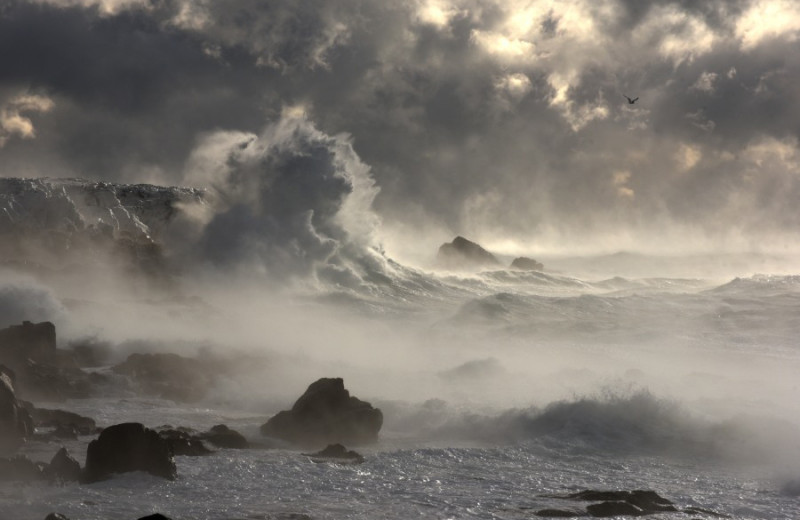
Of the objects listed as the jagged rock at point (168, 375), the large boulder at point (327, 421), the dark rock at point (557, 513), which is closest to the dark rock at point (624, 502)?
the dark rock at point (557, 513)

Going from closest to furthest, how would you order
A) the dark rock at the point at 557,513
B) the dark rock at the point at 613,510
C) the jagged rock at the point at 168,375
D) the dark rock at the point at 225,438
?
the dark rock at the point at 557,513
the dark rock at the point at 613,510
the dark rock at the point at 225,438
the jagged rock at the point at 168,375

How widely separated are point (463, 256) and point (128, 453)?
82923 millimetres

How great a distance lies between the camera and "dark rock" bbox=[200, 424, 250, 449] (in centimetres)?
Answer: 1944

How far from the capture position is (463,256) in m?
97.7

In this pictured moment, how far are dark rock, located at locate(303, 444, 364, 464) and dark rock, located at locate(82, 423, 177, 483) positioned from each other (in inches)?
148

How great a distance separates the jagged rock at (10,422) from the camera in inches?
685

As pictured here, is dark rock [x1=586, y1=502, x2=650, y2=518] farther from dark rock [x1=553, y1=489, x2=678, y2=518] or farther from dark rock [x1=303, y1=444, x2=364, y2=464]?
dark rock [x1=303, y1=444, x2=364, y2=464]

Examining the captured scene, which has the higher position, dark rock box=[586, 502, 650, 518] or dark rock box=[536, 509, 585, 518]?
dark rock box=[586, 502, 650, 518]

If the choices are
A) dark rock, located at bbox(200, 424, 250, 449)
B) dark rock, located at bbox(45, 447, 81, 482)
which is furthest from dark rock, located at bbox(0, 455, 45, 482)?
dark rock, located at bbox(200, 424, 250, 449)

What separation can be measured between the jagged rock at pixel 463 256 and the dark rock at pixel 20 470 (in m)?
78.8

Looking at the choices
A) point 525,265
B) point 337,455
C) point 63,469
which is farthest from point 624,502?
point 525,265

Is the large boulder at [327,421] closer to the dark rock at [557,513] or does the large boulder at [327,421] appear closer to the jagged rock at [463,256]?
the dark rock at [557,513]

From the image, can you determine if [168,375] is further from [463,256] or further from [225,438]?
[463,256]

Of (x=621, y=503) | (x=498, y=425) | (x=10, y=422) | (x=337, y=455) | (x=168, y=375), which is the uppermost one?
(x=168, y=375)
